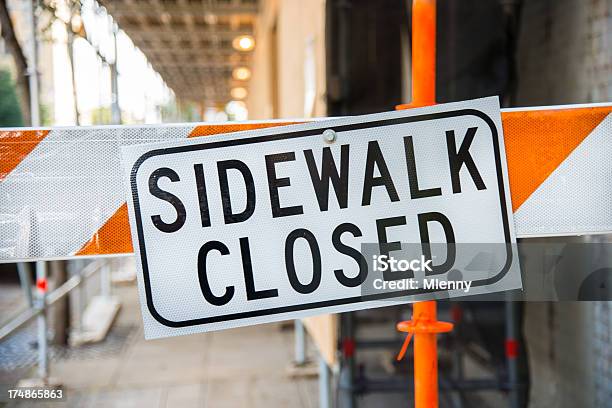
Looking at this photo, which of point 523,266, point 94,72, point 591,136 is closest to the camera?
point 591,136

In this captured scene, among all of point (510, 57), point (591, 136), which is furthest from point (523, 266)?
point (510, 57)

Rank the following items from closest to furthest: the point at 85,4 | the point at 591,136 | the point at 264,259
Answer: the point at 264,259, the point at 591,136, the point at 85,4

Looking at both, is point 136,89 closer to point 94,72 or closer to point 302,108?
point 94,72

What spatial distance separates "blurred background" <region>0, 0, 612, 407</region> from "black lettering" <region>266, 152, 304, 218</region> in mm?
754

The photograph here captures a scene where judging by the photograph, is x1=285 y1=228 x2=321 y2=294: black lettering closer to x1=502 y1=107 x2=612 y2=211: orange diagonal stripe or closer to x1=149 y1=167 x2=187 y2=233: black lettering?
x1=149 y1=167 x2=187 y2=233: black lettering

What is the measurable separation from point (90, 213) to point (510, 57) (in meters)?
3.23

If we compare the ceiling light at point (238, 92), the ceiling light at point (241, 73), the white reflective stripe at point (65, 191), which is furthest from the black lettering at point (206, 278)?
the ceiling light at point (238, 92)

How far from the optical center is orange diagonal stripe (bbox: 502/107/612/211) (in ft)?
6.79

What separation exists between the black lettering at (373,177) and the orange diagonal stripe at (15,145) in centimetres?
93

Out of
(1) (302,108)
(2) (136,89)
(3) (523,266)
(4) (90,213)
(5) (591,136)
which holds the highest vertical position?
(2) (136,89)

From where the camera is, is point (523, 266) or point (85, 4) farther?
point (85, 4)

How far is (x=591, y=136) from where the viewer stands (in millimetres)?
2115

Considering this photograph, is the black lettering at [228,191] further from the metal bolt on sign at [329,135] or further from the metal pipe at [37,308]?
the metal pipe at [37,308]

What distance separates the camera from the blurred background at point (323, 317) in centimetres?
405
